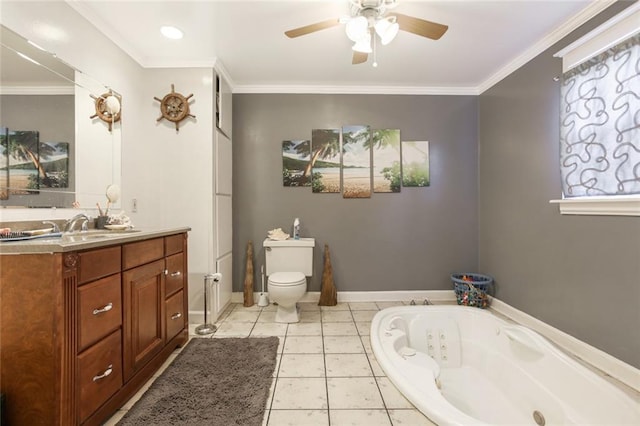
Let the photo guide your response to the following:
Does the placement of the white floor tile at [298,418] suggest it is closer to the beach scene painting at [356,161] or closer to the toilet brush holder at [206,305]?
the toilet brush holder at [206,305]

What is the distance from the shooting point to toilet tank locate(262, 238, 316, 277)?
271 centimetres

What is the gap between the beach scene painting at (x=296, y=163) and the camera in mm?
2945

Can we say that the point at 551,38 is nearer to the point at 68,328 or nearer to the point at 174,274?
the point at 174,274

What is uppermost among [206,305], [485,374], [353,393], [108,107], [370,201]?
[108,107]

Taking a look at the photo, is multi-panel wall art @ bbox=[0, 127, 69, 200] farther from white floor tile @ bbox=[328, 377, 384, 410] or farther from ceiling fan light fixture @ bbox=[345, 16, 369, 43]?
white floor tile @ bbox=[328, 377, 384, 410]

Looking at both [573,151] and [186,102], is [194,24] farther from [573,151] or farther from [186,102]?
[573,151]

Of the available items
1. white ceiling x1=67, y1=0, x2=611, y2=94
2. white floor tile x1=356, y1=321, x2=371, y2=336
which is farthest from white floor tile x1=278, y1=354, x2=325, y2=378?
white ceiling x1=67, y1=0, x2=611, y2=94

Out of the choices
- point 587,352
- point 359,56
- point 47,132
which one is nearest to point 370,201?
point 359,56

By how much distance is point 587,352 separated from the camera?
177cm

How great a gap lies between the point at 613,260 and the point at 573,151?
795mm

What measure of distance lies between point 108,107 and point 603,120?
3482mm

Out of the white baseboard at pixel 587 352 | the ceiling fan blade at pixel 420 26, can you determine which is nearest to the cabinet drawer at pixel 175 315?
the ceiling fan blade at pixel 420 26

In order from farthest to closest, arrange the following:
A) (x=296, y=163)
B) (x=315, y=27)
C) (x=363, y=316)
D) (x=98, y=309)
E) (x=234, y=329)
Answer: (x=296, y=163), (x=363, y=316), (x=234, y=329), (x=315, y=27), (x=98, y=309)

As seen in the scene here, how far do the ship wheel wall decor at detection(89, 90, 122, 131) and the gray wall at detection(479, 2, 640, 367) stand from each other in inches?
137
